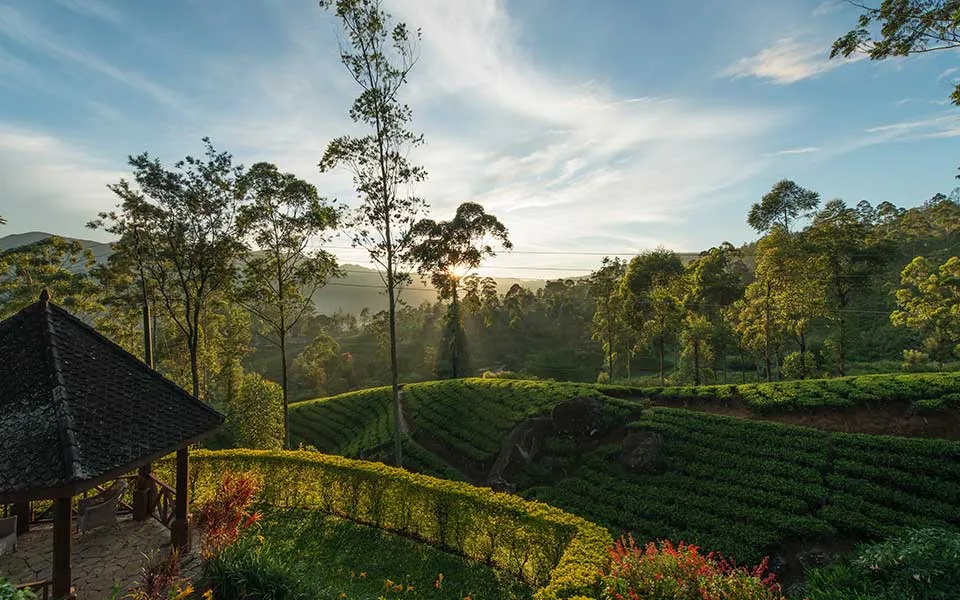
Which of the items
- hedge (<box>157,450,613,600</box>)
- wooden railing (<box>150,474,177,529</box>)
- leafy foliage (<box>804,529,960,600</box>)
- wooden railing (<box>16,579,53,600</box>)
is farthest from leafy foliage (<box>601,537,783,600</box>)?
wooden railing (<box>150,474,177,529</box>)

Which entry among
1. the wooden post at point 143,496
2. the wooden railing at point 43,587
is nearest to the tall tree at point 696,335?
the wooden post at point 143,496

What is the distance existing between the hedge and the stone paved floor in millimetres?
3302

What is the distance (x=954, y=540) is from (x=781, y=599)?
3.99 meters

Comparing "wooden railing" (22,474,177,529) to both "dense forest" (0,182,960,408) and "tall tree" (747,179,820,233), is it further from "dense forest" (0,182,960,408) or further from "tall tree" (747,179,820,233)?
"tall tree" (747,179,820,233)

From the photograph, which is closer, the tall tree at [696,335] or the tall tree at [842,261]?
the tall tree at [842,261]

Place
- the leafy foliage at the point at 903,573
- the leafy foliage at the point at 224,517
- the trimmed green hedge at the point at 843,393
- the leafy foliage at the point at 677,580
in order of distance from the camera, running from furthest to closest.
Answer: the trimmed green hedge at the point at 843,393
the leafy foliage at the point at 224,517
the leafy foliage at the point at 903,573
the leafy foliage at the point at 677,580

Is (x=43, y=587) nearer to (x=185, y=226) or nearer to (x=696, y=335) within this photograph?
(x=185, y=226)

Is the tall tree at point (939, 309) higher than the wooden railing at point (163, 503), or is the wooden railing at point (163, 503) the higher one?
the tall tree at point (939, 309)

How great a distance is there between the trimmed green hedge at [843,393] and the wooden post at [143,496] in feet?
74.1

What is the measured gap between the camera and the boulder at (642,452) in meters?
17.9

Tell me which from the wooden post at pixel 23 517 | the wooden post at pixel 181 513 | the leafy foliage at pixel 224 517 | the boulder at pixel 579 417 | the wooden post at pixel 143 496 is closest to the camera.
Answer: the leafy foliage at pixel 224 517

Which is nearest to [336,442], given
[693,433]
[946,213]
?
[693,433]

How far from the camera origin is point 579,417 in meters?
21.1

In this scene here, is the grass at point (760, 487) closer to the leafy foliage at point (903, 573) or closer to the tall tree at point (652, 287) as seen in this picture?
the leafy foliage at point (903, 573)
